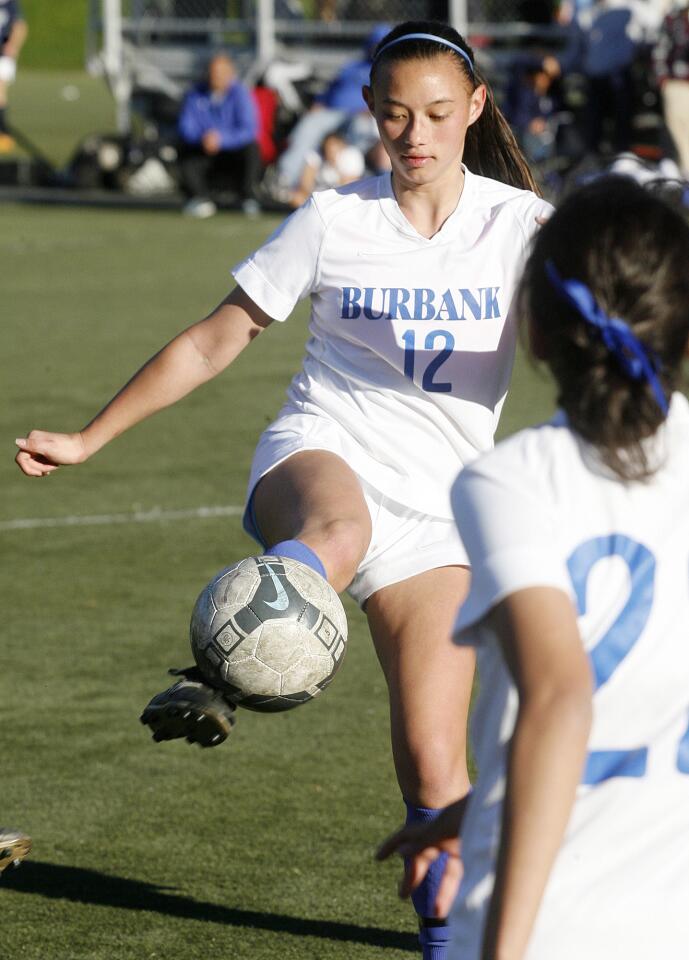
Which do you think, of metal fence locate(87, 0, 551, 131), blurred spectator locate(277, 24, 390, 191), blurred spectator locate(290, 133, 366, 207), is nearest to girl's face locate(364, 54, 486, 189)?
blurred spectator locate(290, 133, 366, 207)

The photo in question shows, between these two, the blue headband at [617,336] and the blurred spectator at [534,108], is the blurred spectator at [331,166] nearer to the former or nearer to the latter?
the blurred spectator at [534,108]

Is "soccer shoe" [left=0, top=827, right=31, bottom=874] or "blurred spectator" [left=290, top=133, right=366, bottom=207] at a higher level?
"soccer shoe" [left=0, top=827, right=31, bottom=874]

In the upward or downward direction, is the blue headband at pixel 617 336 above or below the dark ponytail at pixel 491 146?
above

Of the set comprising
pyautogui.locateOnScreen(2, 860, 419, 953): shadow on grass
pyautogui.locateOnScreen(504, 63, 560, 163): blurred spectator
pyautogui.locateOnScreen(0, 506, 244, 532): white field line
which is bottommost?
pyautogui.locateOnScreen(504, 63, 560, 163): blurred spectator

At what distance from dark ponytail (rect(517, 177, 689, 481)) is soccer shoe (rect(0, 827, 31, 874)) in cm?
225

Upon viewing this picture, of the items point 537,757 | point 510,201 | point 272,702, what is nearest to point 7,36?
point 510,201

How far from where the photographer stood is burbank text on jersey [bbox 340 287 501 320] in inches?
152

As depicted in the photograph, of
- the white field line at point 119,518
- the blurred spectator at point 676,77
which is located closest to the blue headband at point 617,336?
the white field line at point 119,518

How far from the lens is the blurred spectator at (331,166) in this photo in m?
19.3

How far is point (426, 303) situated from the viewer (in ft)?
12.7

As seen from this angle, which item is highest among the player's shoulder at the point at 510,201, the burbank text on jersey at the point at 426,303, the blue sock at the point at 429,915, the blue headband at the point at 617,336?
the blue headband at the point at 617,336

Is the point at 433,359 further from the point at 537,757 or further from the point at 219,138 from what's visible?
the point at 219,138

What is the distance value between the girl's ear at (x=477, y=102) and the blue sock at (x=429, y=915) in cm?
163

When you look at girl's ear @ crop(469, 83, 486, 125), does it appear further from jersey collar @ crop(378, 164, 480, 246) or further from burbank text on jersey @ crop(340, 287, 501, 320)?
burbank text on jersey @ crop(340, 287, 501, 320)
